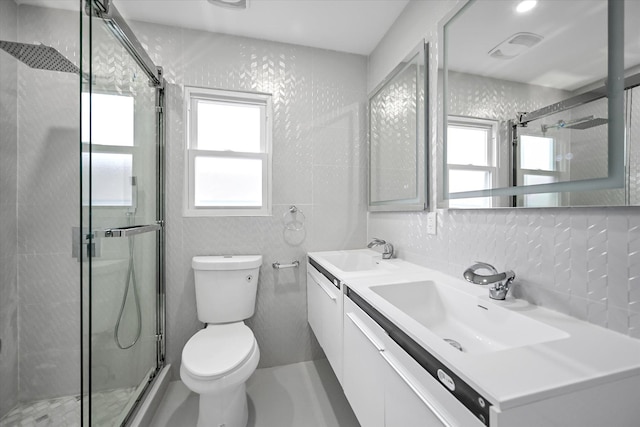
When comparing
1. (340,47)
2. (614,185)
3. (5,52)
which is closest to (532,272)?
(614,185)

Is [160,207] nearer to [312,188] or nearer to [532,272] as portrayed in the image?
[312,188]

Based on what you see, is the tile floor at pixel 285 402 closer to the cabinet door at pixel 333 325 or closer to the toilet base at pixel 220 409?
the toilet base at pixel 220 409

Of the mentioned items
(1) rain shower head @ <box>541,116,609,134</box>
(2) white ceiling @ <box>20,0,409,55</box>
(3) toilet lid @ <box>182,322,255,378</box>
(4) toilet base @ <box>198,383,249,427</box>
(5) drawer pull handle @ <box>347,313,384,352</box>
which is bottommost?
(4) toilet base @ <box>198,383,249,427</box>

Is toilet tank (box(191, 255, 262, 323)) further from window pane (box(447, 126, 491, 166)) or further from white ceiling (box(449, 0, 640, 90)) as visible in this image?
white ceiling (box(449, 0, 640, 90))

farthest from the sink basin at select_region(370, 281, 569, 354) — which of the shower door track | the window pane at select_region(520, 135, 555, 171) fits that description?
the shower door track

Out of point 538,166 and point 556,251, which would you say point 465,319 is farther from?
point 538,166

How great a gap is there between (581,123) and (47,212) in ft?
8.46

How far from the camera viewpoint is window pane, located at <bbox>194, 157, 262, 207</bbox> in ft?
6.38

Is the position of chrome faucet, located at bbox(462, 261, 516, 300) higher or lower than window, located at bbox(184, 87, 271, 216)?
lower

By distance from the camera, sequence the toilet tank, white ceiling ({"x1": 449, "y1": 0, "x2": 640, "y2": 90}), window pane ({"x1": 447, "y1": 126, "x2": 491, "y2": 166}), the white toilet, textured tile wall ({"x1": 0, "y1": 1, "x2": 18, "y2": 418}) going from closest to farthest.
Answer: white ceiling ({"x1": 449, "y1": 0, "x2": 640, "y2": 90}) → window pane ({"x1": 447, "y1": 126, "x2": 491, "y2": 166}) → the white toilet → textured tile wall ({"x1": 0, "y1": 1, "x2": 18, "y2": 418}) → the toilet tank

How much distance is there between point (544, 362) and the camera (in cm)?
57

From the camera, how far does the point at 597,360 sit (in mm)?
581

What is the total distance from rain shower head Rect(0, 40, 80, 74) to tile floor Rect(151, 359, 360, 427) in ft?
7.05

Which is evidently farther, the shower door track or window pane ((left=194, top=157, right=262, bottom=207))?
window pane ((left=194, top=157, right=262, bottom=207))
